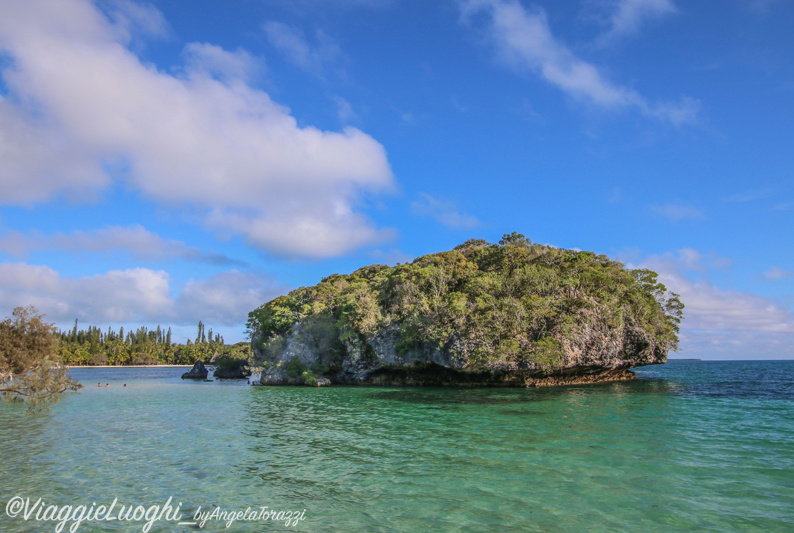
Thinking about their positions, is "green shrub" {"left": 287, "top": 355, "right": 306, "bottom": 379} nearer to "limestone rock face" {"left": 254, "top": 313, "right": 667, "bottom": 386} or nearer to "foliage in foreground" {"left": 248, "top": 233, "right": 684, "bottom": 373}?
"limestone rock face" {"left": 254, "top": 313, "right": 667, "bottom": 386}

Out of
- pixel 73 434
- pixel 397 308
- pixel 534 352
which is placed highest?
pixel 397 308

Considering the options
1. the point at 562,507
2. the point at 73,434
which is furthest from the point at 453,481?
the point at 73,434

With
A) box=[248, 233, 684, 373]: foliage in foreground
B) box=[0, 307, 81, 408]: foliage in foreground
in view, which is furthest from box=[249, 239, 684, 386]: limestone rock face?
box=[0, 307, 81, 408]: foliage in foreground

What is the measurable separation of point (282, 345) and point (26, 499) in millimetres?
45307

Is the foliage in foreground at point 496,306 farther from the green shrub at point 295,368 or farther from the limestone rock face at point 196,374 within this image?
the limestone rock face at point 196,374

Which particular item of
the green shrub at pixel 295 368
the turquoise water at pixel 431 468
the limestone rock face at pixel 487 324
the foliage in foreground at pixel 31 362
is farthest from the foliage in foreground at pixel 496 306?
the foliage in foreground at pixel 31 362

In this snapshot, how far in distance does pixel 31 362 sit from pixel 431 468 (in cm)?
2683

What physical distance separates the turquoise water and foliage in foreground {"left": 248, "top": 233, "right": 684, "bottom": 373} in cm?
1523

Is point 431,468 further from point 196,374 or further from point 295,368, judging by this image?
point 196,374

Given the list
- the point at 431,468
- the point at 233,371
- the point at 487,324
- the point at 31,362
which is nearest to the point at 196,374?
the point at 233,371

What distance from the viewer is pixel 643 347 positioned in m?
45.4

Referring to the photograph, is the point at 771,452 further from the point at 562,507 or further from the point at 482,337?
the point at 482,337

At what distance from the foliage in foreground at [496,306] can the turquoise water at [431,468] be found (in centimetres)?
1523

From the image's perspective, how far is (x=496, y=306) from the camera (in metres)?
39.4
